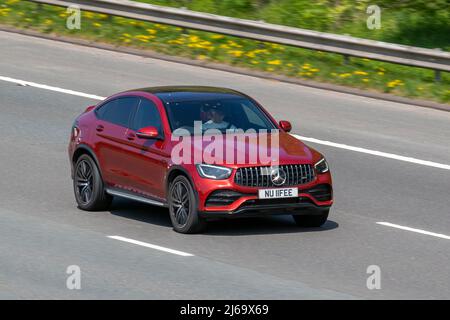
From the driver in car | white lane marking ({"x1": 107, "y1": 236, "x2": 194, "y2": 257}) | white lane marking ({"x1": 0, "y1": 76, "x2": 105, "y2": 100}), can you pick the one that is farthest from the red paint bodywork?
white lane marking ({"x1": 0, "y1": 76, "x2": 105, "y2": 100})

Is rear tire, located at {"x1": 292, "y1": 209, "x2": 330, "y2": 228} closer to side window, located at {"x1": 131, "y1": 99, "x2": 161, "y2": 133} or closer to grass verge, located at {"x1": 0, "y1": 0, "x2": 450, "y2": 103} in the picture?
side window, located at {"x1": 131, "y1": 99, "x2": 161, "y2": 133}

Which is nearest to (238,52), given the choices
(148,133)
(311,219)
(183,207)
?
(148,133)

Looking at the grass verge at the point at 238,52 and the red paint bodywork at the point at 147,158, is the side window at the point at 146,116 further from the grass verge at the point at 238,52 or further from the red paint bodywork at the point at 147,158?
the grass verge at the point at 238,52

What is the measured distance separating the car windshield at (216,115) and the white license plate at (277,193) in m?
1.12

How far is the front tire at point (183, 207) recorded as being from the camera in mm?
13992

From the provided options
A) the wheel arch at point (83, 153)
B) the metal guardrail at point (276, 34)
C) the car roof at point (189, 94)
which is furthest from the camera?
the metal guardrail at point (276, 34)

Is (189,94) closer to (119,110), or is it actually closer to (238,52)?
(119,110)

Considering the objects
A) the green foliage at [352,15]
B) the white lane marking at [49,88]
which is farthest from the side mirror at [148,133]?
the green foliage at [352,15]

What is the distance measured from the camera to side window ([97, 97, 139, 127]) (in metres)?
15.6

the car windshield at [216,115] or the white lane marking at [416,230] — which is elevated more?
the car windshield at [216,115]

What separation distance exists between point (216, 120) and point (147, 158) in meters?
0.92
